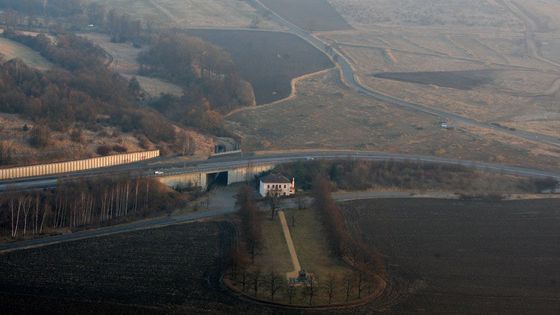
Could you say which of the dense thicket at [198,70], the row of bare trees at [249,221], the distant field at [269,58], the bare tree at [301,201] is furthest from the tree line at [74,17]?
the bare tree at [301,201]

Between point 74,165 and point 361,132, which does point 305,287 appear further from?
point 361,132

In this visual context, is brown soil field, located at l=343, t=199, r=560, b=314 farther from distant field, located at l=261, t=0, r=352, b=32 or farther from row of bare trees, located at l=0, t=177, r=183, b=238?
distant field, located at l=261, t=0, r=352, b=32

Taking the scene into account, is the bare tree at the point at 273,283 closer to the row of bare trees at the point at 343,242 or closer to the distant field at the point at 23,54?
the row of bare trees at the point at 343,242

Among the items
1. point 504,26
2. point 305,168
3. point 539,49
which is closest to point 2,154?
point 305,168

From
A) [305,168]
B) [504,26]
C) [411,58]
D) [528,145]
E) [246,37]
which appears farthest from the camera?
[504,26]

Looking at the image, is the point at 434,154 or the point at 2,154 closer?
the point at 2,154

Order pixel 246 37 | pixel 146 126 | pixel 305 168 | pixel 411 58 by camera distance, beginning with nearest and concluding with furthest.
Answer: pixel 305 168 → pixel 146 126 → pixel 411 58 → pixel 246 37

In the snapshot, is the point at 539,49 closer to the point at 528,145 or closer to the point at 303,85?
the point at 303,85
